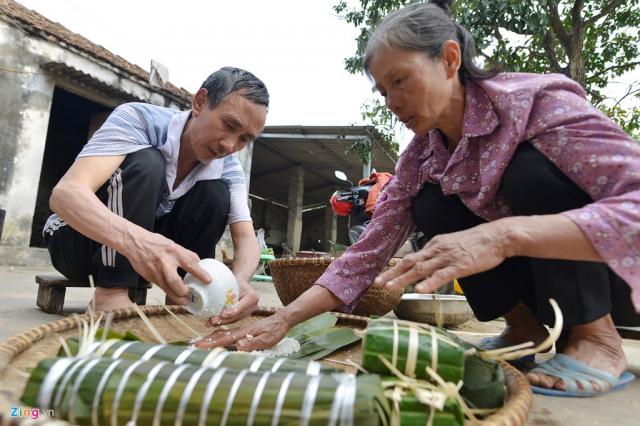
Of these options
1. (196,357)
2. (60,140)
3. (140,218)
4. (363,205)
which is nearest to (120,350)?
(196,357)

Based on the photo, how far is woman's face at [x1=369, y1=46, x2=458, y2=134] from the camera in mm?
1479

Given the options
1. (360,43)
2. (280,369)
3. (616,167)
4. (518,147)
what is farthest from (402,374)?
(360,43)

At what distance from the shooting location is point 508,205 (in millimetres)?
1577

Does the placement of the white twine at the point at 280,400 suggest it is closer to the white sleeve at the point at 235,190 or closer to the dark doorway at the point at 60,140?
the white sleeve at the point at 235,190

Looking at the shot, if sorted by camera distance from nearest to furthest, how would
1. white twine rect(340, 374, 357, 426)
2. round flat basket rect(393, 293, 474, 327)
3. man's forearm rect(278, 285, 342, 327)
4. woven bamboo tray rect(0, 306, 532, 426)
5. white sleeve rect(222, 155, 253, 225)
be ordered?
1. white twine rect(340, 374, 357, 426)
2. woven bamboo tray rect(0, 306, 532, 426)
3. man's forearm rect(278, 285, 342, 327)
4. white sleeve rect(222, 155, 253, 225)
5. round flat basket rect(393, 293, 474, 327)

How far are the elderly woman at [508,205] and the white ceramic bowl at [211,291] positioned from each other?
10 centimetres

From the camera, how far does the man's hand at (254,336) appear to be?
4.58 ft

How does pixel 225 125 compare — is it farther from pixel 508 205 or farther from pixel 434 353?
pixel 434 353

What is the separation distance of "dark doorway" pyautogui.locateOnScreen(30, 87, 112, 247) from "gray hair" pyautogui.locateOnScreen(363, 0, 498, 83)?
27.9ft

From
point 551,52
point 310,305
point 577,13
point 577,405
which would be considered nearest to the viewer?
point 577,405

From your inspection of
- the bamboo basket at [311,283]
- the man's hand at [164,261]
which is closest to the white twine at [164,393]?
the man's hand at [164,261]

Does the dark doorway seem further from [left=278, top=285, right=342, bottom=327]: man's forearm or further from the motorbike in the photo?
[left=278, top=285, right=342, bottom=327]: man's forearm

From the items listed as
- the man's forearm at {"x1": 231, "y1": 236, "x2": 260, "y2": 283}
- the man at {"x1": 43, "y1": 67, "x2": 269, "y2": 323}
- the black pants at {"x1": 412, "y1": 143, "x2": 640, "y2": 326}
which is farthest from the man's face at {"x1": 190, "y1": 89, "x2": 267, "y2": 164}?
the black pants at {"x1": 412, "y1": 143, "x2": 640, "y2": 326}

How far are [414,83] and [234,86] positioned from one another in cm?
73
